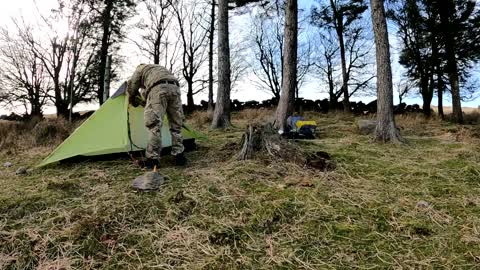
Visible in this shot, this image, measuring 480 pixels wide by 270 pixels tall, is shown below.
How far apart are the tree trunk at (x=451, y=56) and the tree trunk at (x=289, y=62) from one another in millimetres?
9733

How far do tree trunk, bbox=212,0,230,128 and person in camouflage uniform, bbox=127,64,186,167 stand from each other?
4054 millimetres

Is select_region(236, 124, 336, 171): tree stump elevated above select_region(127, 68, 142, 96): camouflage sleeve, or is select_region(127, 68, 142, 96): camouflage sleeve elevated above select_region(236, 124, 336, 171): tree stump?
select_region(127, 68, 142, 96): camouflage sleeve

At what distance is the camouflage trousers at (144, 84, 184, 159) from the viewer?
3.90 m

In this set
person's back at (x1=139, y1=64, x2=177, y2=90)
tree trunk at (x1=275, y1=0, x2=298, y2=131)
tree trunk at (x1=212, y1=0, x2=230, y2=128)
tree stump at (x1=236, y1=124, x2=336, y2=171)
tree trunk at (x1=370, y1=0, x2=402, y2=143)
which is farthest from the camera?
tree trunk at (x1=212, y1=0, x2=230, y2=128)

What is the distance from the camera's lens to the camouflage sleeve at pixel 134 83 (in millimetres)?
4238

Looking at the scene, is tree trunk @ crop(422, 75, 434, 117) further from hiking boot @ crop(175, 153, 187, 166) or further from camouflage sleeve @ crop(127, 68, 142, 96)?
camouflage sleeve @ crop(127, 68, 142, 96)

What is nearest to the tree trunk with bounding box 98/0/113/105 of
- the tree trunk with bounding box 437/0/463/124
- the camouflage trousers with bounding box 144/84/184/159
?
the camouflage trousers with bounding box 144/84/184/159

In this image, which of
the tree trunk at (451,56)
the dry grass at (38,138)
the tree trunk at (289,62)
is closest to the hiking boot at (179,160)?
the tree trunk at (289,62)

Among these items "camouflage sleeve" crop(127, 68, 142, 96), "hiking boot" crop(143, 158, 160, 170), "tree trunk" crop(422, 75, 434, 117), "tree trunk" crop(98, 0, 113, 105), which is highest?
"tree trunk" crop(98, 0, 113, 105)

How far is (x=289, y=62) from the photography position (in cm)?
721

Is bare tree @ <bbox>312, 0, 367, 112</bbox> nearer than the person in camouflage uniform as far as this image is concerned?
No

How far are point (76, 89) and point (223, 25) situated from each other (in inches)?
428

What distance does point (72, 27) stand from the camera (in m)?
15.6

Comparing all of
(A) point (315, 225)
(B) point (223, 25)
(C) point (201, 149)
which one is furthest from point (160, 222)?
(B) point (223, 25)
